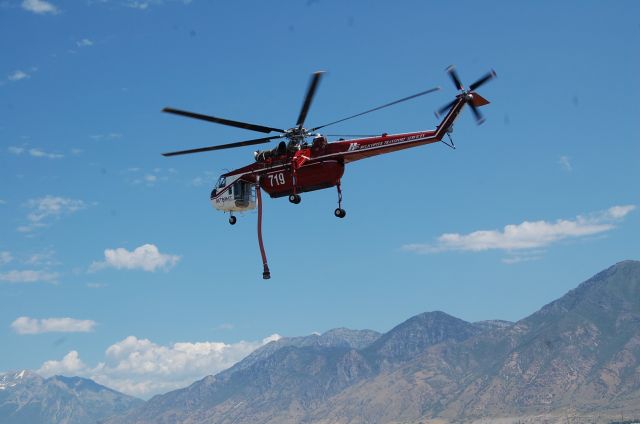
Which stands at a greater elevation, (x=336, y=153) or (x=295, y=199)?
(x=336, y=153)

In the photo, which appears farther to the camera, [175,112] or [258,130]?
[258,130]

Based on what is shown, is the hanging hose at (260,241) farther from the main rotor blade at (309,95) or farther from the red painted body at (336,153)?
the main rotor blade at (309,95)

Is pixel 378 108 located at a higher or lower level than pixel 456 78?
lower

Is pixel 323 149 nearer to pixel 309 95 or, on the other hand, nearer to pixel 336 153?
pixel 336 153

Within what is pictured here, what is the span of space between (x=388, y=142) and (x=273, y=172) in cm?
896

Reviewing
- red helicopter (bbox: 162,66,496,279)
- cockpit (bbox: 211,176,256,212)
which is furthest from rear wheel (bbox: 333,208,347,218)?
cockpit (bbox: 211,176,256,212)

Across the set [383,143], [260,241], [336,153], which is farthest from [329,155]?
[260,241]

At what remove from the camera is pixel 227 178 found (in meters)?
66.2

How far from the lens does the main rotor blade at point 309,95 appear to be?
46625 mm

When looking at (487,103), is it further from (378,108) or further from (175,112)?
(175,112)

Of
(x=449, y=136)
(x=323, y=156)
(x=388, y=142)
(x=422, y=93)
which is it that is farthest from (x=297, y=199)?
(x=422, y=93)

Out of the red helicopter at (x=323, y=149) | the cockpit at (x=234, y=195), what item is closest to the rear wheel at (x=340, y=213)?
the red helicopter at (x=323, y=149)

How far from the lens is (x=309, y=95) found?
4962 centimetres

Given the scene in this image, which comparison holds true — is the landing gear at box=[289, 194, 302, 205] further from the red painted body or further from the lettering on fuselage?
the lettering on fuselage
